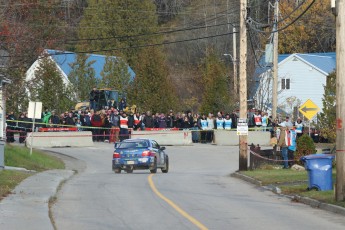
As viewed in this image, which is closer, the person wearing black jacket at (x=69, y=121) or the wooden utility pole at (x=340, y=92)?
the wooden utility pole at (x=340, y=92)

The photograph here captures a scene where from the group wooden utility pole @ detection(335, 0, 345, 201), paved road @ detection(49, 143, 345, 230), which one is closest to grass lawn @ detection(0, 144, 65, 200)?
paved road @ detection(49, 143, 345, 230)

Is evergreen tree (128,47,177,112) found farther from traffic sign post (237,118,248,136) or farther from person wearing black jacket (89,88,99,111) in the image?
traffic sign post (237,118,248,136)

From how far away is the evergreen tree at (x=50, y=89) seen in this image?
62969 millimetres

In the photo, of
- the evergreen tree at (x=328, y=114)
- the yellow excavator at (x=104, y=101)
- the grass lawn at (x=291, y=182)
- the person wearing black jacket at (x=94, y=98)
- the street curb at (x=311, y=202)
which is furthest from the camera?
the yellow excavator at (x=104, y=101)

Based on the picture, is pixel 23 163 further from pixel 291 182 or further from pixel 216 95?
pixel 216 95

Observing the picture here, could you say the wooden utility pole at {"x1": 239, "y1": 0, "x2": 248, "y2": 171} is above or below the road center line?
above

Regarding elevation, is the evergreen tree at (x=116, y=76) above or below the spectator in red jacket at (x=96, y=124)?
above

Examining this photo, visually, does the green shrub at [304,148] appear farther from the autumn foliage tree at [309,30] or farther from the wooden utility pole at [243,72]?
the autumn foliage tree at [309,30]

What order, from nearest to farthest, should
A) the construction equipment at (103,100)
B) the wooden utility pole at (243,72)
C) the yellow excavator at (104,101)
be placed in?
the wooden utility pole at (243,72), the construction equipment at (103,100), the yellow excavator at (104,101)

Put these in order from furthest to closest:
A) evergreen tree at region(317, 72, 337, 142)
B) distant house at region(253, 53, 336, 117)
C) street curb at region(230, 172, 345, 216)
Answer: distant house at region(253, 53, 336, 117), evergreen tree at region(317, 72, 337, 142), street curb at region(230, 172, 345, 216)

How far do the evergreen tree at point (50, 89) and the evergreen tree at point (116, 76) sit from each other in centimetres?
870

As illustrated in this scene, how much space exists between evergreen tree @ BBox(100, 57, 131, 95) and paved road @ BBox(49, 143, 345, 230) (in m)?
38.3

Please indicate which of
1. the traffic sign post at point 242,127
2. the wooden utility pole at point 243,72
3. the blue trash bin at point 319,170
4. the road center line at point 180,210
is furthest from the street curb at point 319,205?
the wooden utility pole at point 243,72

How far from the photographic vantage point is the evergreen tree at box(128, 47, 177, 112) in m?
67.6
